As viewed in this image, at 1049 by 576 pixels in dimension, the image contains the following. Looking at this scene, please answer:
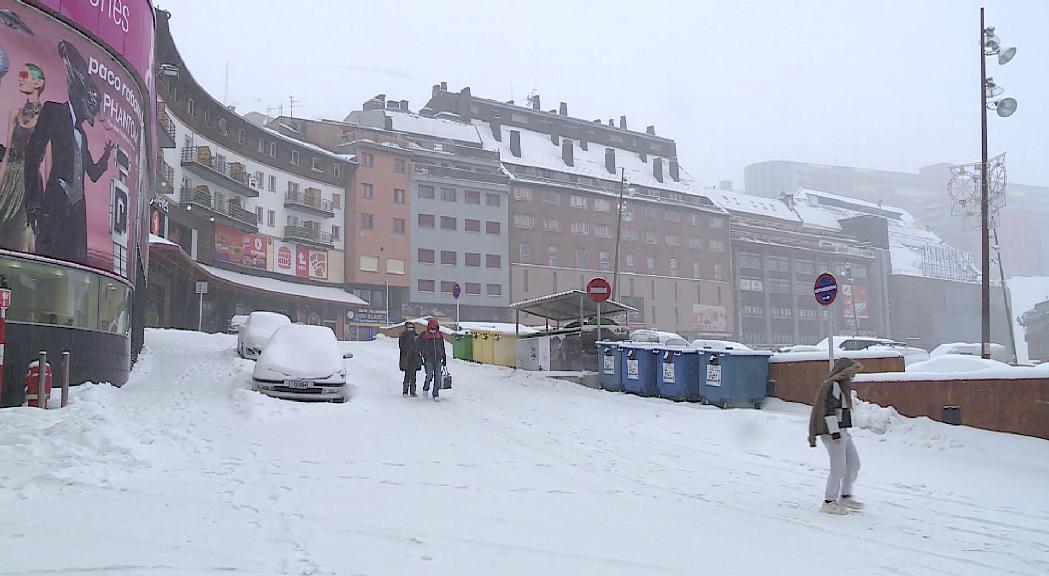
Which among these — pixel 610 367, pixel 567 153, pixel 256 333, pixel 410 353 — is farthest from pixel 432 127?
pixel 410 353

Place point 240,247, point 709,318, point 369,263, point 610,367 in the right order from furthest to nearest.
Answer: point 709,318, point 369,263, point 240,247, point 610,367

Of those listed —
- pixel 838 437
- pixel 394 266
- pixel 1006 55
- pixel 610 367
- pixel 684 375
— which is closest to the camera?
pixel 838 437

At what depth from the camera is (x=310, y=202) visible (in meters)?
62.0

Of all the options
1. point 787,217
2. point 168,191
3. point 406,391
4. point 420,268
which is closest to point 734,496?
point 406,391

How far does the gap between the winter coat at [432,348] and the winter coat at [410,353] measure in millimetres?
199

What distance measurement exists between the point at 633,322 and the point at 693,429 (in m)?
67.1

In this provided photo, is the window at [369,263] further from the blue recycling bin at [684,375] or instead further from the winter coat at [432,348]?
the blue recycling bin at [684,375]

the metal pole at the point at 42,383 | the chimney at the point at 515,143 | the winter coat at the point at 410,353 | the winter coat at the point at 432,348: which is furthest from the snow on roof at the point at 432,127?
the metal pole at the point at 42,383

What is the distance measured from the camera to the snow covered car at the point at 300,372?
15.3 metres

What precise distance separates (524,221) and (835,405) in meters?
67.5

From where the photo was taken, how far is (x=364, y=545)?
6055 millimetres

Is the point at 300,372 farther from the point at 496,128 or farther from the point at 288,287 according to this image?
the point at 496,128

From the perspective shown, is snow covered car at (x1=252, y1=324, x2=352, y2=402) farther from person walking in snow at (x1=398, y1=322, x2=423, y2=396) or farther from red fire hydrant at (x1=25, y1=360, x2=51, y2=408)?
red fire hydrant at (x1=25, y1=360, x2=51, y2=408)

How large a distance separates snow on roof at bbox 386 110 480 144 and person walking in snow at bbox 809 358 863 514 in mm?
66089
